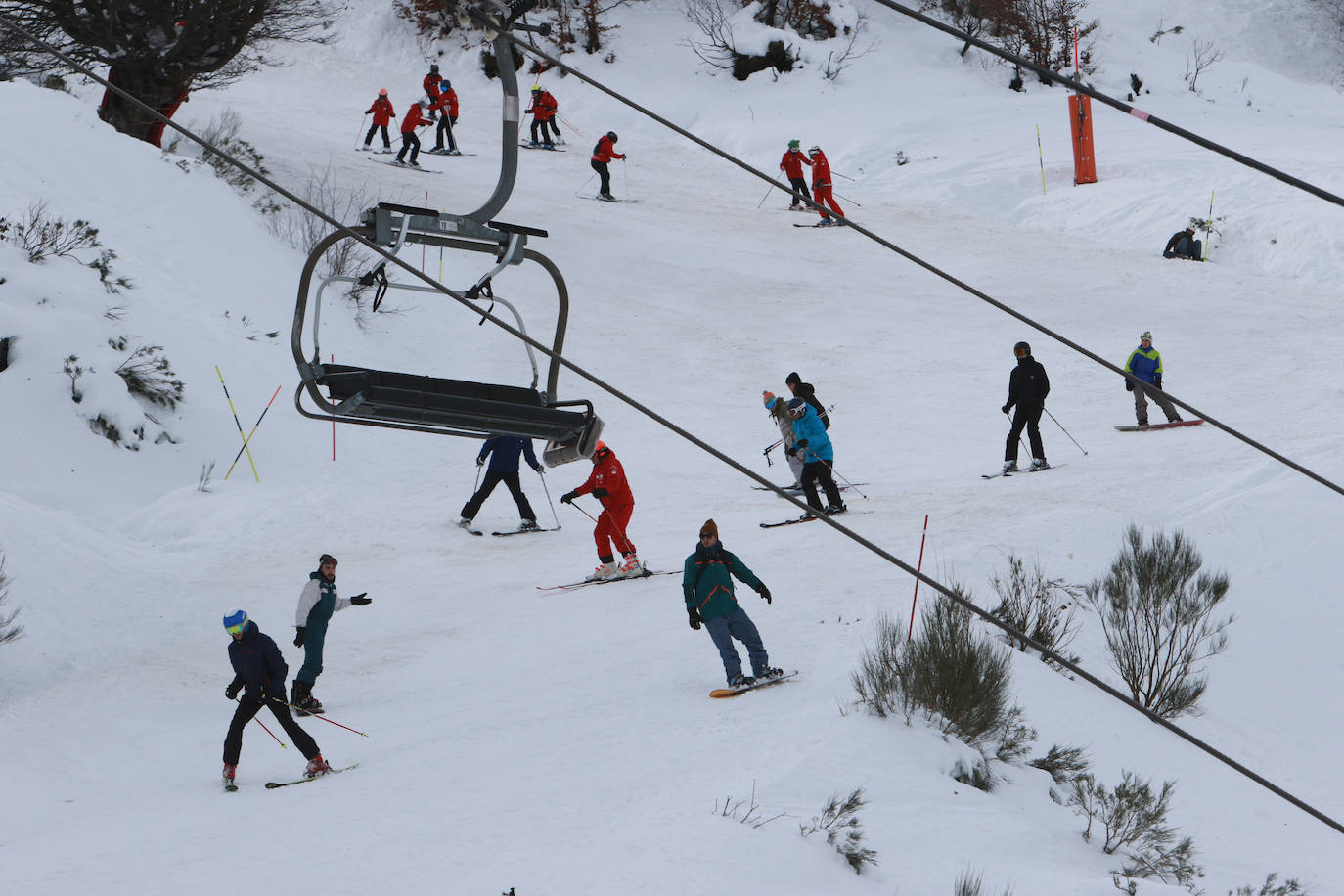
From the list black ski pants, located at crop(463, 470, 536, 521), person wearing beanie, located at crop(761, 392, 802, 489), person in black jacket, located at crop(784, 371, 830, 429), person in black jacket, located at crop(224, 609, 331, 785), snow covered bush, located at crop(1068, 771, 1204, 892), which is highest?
person in black jacket, located at crop(784, 371, 830, 429)

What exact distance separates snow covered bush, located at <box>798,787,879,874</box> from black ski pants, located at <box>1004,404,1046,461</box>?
331 inches

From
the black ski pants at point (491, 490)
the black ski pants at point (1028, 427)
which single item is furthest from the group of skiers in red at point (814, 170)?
the black ski pants at point (491, 490)

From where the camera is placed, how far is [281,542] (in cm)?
1450

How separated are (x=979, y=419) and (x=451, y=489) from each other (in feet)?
24.0

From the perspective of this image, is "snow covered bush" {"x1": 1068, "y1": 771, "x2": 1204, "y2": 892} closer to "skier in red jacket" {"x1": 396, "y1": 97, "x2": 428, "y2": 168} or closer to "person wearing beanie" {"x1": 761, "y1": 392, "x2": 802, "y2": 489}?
"person wearing beanie" {"x1": 761, "y1": 392, "x2": 802, "y2": 489}

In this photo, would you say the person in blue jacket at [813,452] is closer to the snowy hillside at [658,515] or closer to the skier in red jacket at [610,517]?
the snowy hillside at [658,515]

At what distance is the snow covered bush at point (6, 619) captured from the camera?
10.9m

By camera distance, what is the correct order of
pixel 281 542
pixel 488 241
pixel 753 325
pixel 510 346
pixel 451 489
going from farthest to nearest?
pixel 753 325, pixel 510 346, pixel 451 489, pixel 281 542, pixel 488 241

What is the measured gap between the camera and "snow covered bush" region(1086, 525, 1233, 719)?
10711 millimetres

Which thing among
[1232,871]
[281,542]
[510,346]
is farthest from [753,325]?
[1232,871]

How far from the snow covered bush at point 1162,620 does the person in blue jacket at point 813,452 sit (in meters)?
3.23

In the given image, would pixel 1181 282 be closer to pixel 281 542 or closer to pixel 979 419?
pixel 979 419

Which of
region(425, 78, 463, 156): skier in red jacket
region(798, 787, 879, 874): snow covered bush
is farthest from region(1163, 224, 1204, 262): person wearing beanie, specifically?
region(798, 787, 879, 874): snow covered bush

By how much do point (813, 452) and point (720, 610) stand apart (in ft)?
15.8
